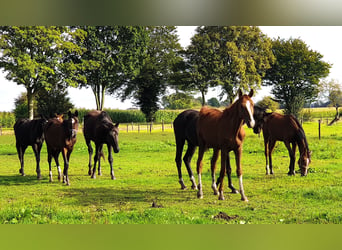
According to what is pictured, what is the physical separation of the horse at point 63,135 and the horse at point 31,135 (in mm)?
585

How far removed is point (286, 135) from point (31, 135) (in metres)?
7.91

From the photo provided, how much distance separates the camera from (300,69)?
1284 cm

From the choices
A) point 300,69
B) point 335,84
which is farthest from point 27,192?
point 335,84

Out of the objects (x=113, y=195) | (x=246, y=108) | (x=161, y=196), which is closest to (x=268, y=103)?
(x=246, y=108)

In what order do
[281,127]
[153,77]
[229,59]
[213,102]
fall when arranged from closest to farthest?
1. [213,102]
2. [281,127]
3. [229,59]
4. [153,77]

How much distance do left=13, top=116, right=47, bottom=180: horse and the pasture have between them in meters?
0.76

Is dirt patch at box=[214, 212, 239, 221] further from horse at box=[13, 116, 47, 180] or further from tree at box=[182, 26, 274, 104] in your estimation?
horse at box=[13, 116, 47, 180]

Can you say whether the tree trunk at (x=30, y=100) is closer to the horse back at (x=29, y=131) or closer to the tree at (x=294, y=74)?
the horse back at (x=29, y=131)

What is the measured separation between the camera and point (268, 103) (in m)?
11.6

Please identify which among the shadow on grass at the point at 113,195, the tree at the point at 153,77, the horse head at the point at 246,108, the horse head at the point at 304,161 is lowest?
the shadow on grass at the point at 113,195

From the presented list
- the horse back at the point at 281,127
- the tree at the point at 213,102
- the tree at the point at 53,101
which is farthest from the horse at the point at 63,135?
the horse back at the point at 281,127

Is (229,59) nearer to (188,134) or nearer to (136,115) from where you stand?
(136,115)

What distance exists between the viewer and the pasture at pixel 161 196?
5758mm

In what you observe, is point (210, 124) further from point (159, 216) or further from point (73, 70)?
point (73, 70)
